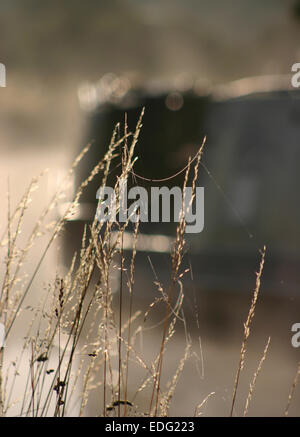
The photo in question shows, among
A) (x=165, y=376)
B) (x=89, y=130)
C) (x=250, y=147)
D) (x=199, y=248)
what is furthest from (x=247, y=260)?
(x=89, y=130)

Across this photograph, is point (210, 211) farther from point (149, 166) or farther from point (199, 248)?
point (149, 166)

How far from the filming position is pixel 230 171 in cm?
665

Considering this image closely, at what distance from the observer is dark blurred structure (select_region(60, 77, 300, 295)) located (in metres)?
5.82

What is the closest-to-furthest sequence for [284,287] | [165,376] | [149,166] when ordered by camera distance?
[165,376], [284,287], [149,166]

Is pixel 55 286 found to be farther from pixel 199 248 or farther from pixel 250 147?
pixel 250 147

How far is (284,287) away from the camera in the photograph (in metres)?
5.28

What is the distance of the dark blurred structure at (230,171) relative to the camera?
5.82 metres

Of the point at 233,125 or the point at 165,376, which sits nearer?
the point at 165,376

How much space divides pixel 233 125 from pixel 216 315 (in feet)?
7.14

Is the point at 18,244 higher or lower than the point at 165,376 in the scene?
higher
